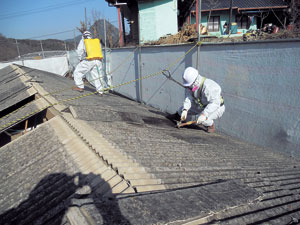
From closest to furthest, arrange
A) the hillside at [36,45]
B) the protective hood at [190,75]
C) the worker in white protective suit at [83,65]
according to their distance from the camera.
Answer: the protective hood at [190,75] → the worker in white protective suit at [83,65] → the hillside at [36,45]

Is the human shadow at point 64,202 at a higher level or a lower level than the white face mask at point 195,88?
lower

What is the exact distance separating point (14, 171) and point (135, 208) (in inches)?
69.1

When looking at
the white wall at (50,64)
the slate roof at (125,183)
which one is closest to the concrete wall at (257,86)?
the slate roof at (125,183)

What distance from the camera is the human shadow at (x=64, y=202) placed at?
1426 mm

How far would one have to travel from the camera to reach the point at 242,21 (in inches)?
849

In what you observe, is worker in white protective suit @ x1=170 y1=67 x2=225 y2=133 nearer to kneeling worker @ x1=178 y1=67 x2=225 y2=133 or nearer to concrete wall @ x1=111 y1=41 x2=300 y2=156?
kneeling worker @ x1=178 y1=67 x2=225 y2=133

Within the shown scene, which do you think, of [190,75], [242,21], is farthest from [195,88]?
[242,21]

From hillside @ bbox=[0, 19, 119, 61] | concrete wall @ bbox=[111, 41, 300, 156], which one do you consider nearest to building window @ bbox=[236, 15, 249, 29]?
A: hillside @ bbox=[0, 19, 119, 61]

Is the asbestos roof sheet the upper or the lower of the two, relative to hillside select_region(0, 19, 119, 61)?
lower

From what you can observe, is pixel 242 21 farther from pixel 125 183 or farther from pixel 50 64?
pixel 125 183

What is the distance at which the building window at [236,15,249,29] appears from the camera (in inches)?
840

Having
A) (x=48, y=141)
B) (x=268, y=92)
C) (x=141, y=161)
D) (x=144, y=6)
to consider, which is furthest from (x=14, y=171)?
(x=144, y=6)

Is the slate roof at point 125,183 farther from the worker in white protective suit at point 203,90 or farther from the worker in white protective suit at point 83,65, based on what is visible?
the worker in white protective suit at point 83,65

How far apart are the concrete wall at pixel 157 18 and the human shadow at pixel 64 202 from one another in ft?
42.7
